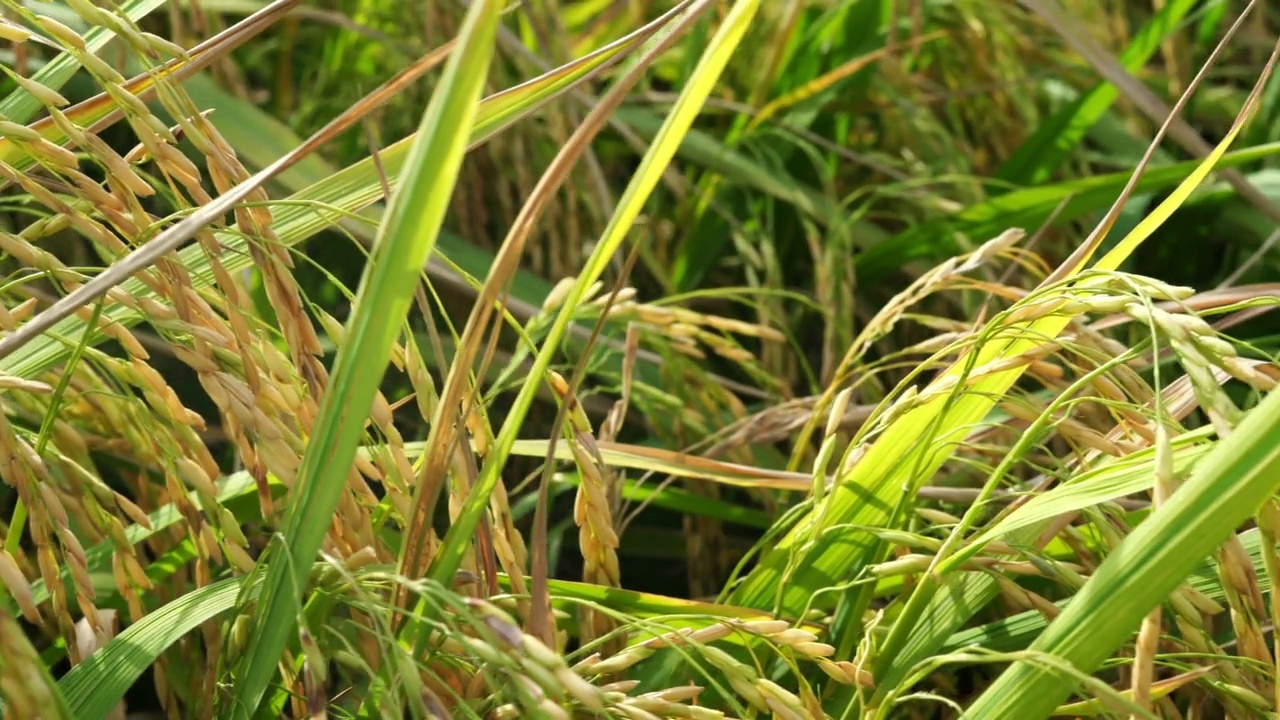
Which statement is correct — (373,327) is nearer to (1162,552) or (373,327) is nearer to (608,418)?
(1162,552)

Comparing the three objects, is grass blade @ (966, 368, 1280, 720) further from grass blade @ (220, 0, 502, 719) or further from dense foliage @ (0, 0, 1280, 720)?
grass blade @ (220, 0, 502, 719)

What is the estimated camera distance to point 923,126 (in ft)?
4.43

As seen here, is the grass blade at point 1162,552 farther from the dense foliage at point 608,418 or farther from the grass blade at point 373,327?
the grass blade at point 373,327

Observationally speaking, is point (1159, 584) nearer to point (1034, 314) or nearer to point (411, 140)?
point (1034, 314)

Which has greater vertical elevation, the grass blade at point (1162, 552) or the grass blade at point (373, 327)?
the grass blade at point (373, 327)

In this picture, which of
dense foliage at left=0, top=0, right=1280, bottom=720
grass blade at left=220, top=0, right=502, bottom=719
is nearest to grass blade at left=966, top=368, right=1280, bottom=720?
dense foliage at left=0, top=0, right=1280, bottom=720

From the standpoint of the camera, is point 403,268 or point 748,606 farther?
point 748,606

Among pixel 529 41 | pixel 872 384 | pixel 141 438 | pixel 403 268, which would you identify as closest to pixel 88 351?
pixel 141 438

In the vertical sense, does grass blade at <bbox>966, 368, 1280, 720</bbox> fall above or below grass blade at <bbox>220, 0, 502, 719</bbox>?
below

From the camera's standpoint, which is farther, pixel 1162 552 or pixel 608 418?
pixel 608 418

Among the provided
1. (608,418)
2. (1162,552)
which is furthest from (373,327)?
(608,418)

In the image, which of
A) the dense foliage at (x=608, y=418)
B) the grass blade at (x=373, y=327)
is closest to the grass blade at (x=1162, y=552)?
the dense foliage at (x=608, y=418)

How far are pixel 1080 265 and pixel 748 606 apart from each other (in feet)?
0.96

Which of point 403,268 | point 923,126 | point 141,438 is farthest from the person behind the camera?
point 923,126
